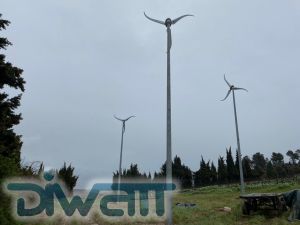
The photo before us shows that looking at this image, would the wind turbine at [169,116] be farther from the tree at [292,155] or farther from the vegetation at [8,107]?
the tree at [292,155]

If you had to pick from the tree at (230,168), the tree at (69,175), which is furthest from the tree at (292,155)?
the tree at (69,175)

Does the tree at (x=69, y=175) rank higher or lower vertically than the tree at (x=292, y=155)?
lower

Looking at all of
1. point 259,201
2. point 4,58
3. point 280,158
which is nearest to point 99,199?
point 259,201

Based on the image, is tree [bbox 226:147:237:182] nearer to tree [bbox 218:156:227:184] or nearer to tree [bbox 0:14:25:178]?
tree [bbox 218:156:227:184]

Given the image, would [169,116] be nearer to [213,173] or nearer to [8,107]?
[8,107]

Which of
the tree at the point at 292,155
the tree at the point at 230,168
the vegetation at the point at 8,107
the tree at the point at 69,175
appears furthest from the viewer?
the tree at the point at 292,155

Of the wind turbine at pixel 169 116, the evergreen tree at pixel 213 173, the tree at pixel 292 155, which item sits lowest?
the wind turbine at pixel 169 116

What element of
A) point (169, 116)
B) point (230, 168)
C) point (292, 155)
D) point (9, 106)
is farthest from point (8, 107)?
point (292, 155)

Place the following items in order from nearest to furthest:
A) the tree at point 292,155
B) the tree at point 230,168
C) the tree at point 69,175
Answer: the tree at point 69,175 → the tree at point 230,168 → the tree at point 292,155

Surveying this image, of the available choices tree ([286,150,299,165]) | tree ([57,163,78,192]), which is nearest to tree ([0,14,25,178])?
tree ([57,163,78,192])

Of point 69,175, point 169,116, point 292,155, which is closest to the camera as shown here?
point 169,116

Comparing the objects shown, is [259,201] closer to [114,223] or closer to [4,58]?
[114,223]

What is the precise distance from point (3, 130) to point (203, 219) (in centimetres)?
926

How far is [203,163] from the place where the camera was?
6844cm
